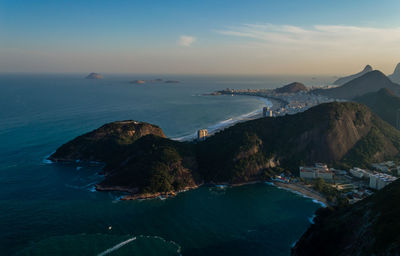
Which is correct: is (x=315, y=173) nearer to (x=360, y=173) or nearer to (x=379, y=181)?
(x=360, y=173)

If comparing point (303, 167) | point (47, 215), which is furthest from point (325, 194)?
point (47, 215)

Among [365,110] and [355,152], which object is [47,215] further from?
[365,110]

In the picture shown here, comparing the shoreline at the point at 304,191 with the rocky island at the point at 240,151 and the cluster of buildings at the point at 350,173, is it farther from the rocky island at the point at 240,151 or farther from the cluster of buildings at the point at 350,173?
the cluster of buildings at the point at 350,173

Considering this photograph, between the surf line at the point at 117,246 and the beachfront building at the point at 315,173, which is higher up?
the beachfront building at the point at 315,173

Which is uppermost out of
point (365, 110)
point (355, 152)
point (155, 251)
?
point (365, 110)

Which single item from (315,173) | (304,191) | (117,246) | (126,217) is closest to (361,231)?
(304,191)

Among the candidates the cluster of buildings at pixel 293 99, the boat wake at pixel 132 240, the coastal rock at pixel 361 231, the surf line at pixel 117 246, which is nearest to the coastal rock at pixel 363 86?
the cluster of buildings at pixel 293 99

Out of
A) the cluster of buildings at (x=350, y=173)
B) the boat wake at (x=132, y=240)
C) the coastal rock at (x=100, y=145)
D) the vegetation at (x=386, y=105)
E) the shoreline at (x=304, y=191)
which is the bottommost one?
the boat wake at (x=132, y=240)
